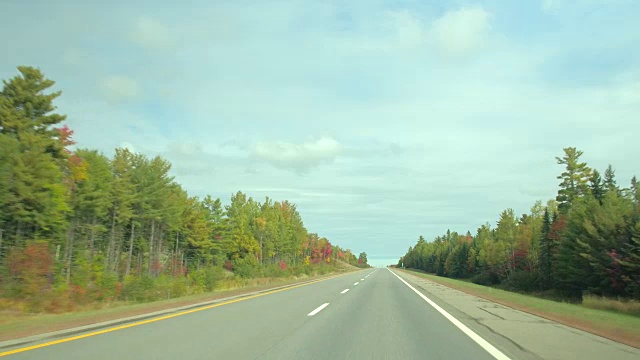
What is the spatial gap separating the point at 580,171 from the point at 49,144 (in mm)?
72548

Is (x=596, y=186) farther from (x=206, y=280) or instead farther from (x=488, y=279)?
(x=206, y=280)

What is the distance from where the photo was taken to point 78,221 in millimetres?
51406

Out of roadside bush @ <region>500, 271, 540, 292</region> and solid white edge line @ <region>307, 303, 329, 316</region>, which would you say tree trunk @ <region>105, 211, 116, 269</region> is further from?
roadside bush @ <region>500, 271, 540, 292</region>

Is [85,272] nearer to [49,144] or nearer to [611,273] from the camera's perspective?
[49,144]

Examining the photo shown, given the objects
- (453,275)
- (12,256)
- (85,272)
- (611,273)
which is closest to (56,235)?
(85,272)

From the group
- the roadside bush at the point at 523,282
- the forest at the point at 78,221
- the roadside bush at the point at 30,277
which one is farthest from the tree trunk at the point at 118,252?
the roadside bush at the point at 523,282

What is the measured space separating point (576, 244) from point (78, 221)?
2125 inches

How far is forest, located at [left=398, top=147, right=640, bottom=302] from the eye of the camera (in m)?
40.9

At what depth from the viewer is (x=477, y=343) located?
938 cm

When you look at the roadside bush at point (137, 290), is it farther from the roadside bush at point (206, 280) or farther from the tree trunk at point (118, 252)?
the tree trunk at point (118, 252)

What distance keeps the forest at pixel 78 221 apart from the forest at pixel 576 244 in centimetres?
3482

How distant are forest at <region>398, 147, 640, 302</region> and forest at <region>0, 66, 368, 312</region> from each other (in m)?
34.8

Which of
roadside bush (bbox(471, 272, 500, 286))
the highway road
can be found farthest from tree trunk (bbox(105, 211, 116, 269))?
roadside bush (bbox(471, 272, 500, 286))

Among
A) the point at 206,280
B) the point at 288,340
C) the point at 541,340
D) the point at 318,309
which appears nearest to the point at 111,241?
the point at 206,280
